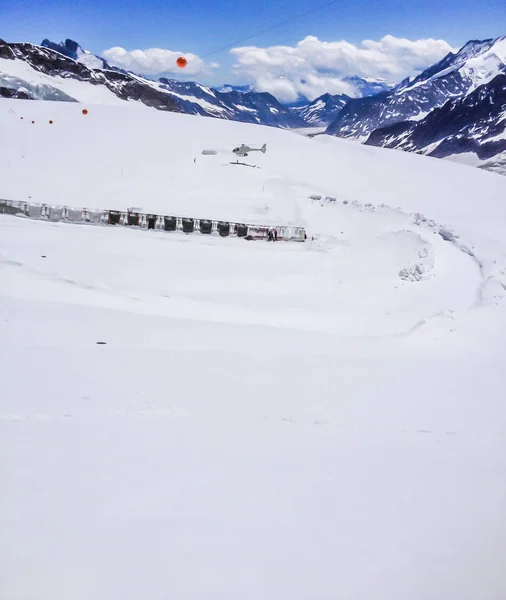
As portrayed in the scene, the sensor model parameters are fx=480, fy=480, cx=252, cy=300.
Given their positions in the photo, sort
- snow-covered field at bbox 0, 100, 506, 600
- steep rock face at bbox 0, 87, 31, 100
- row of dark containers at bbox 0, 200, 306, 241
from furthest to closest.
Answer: steep rock face at bbox 0, 87, 31, 100, row of dark containers at bbox 0, 200, 306, 241, snow-covered field at bbox 0, 100, 506, 600

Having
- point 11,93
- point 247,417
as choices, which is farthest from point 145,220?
point 11,93

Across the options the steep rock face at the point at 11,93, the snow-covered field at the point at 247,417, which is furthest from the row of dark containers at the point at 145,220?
the steep rock face at the point at 11,93

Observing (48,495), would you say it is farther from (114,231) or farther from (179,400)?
(114,231)

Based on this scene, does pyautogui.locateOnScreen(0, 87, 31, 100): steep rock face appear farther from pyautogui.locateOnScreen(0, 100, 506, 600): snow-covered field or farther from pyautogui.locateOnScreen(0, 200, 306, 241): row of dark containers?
pyautogui.locateOnScreen(0, 100, 506, 600): snow-covered field

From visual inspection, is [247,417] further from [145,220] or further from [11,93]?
[11,93]

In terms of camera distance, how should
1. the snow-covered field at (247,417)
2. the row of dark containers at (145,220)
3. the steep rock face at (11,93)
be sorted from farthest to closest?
the steep rock face at (11,93)
the row of dark containers at (145,220)
the snow-covered field at (247,417)

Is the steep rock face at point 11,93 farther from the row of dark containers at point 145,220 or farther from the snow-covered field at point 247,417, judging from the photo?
the snow-covered field at point 247,417

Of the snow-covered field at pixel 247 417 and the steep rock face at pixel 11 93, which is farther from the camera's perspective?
the steep rock face at pixel 11 93

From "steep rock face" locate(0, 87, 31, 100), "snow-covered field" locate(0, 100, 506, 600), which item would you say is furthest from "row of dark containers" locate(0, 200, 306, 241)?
"steep rock face" locate(0, 87, 31, 100)
